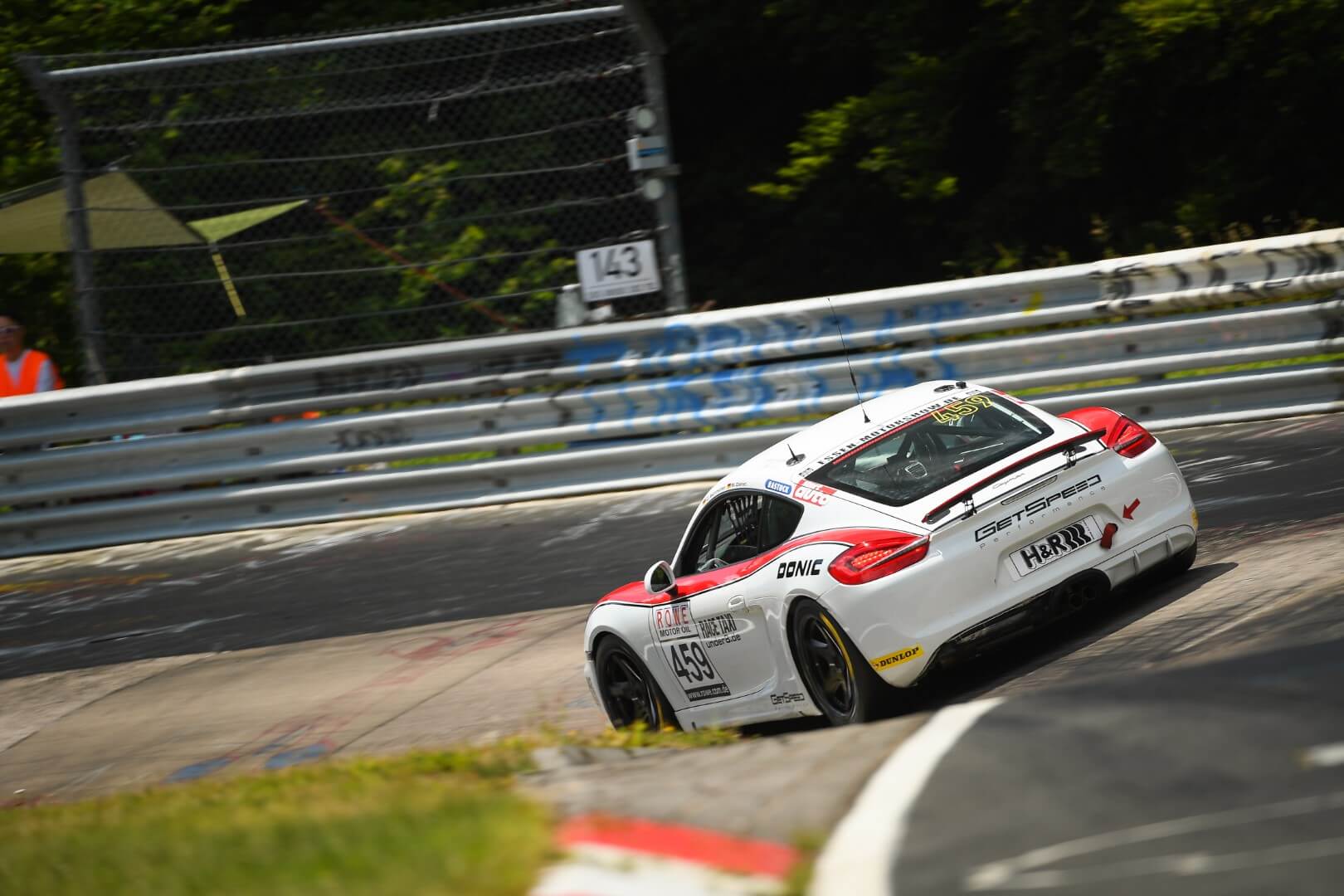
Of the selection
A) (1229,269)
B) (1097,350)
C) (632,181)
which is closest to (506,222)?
(632,181)

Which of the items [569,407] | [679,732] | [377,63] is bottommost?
[679,732]

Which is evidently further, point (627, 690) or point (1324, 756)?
point (627, 690)

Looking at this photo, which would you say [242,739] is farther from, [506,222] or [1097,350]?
[1097,350]

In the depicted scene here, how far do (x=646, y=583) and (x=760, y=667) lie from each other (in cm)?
78

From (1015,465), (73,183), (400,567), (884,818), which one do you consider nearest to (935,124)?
(400,567)

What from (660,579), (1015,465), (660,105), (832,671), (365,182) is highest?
(660,105)

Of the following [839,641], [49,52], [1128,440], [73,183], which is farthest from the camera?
[49,52]

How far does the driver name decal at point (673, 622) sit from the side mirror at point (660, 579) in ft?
0.37

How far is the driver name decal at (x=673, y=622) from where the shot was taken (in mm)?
7758

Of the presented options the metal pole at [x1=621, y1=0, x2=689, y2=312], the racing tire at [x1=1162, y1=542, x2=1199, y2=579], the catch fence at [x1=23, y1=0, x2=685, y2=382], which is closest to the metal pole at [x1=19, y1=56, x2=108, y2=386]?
the catch fence at [x1=23, y1=0, x2=685, y2=382]

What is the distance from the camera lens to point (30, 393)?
14.3 metres

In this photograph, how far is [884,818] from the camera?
4.39m

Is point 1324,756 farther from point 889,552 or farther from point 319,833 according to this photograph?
point 319,833

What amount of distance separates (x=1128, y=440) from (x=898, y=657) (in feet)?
5.58
